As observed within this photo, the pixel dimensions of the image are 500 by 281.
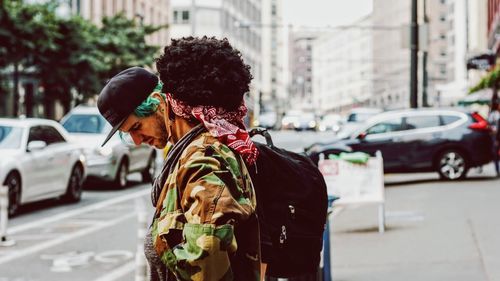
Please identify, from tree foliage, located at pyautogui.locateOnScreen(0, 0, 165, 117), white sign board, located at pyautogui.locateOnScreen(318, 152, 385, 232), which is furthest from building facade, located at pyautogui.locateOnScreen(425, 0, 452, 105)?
white sign board, located at pyautogui.locateOnScreen(318, 152, 385, 232)

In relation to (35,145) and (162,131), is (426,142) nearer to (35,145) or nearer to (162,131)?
(35,145)

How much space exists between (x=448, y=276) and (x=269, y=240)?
6191 millimetres

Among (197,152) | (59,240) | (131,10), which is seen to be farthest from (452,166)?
(131,10)

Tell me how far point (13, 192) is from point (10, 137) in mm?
1334

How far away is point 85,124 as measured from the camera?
22156mm

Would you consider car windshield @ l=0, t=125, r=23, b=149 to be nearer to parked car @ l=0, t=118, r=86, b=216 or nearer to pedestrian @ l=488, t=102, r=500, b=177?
parked car @ l=0, t=118, r=86, b=216

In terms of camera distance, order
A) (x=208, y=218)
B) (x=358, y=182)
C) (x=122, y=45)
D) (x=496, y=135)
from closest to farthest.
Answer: (x=208, y=218) < (x=358, y=182) < (x=496, y=135) < (x=122, y=45)

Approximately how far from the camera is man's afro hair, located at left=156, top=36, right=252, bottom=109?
2873mm

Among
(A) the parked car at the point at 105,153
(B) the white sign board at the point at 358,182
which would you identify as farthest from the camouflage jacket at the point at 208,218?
(A) the parked car at the point at 105,153

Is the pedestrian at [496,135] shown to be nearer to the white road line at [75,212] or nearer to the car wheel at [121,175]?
the white road line at [75,212]

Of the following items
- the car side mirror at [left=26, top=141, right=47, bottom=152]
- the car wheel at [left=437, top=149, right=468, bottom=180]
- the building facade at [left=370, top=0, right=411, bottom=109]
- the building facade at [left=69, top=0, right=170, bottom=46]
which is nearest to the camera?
the car side mirror at [left=26, top=141, right=47, bottom=152]

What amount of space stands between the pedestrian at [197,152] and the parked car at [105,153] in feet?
52.5

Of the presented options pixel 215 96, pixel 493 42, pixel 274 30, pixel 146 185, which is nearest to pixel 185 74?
pixel 215 96

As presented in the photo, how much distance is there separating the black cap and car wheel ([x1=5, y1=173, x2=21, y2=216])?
12221mm
